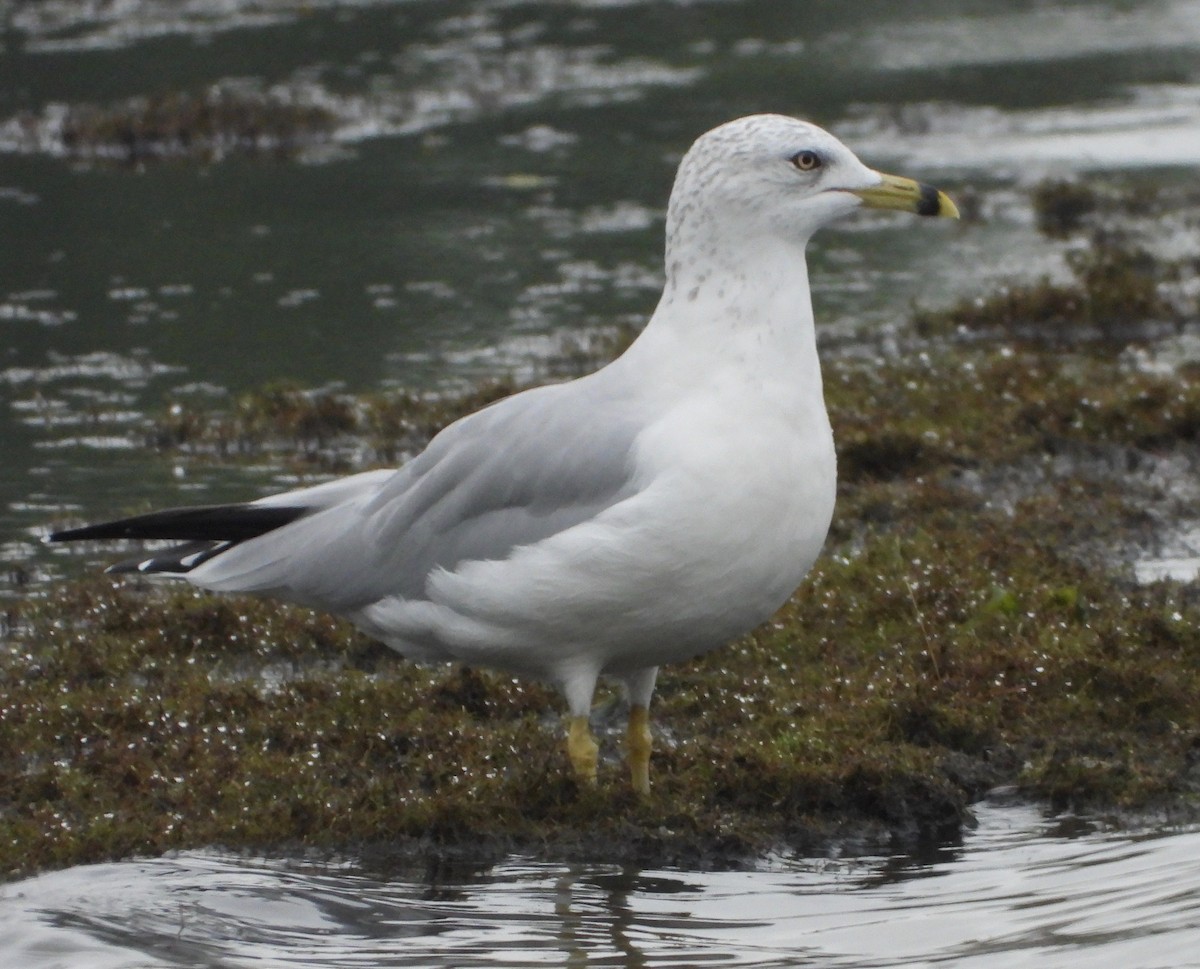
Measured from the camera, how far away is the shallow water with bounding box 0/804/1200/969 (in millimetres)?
5188

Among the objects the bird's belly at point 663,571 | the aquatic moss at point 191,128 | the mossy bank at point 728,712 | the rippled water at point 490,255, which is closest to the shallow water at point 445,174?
the rippled water at point 490,255

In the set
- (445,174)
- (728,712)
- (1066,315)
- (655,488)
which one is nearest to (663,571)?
(655,488)

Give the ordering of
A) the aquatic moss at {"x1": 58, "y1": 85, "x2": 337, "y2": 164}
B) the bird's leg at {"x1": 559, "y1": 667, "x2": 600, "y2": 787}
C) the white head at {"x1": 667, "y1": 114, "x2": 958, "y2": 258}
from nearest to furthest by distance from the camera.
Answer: the white head at {"x1": 667, "y1": 114, "x2": 958, "y2": 258}, the bird's leg at {"x1": 559, "y1": 667, "x2": 600, "y2": 787}, the aquatic moss at {"x1": 58, "y1": 85, "x2": 337, "y2": 164}

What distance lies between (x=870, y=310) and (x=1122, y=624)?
289 inches

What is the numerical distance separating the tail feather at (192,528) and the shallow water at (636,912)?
3.92 ft

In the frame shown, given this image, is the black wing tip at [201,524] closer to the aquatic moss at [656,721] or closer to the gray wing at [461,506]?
the gray wing at [461,506]

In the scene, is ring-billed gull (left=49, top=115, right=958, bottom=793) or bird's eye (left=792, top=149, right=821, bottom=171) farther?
bird's eye (left=792, top=149, right=821, bottom=171)

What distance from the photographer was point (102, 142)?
23.2 m

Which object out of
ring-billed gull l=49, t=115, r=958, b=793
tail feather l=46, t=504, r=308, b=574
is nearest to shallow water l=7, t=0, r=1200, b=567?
tail feather l=46, t=504, r=308, b=574

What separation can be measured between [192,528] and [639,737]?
5.27 ft

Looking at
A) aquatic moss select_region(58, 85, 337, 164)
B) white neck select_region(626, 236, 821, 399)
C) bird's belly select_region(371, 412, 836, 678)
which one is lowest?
bird's belly select_region(371, 412, 836, 678)

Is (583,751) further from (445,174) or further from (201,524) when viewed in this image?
(445,174)

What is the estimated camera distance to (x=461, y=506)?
20.4ft

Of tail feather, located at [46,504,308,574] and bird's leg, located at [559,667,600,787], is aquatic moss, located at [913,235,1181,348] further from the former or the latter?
bird's leg, located at [559,667,600,787]
